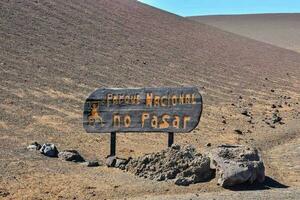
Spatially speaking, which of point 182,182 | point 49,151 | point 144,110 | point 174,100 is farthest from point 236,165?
point 49,151

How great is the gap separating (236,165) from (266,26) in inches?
3193

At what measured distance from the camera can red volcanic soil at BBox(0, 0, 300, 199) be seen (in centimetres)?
1060

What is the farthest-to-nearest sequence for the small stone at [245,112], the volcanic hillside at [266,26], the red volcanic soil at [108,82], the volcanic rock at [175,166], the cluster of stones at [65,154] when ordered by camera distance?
the volcanic hillside at [266,26]
the small stone at [245,112]
the cluster of stones at [65,154]
the red volcanic soil at [108,82]
the volcanic rock at [175,166]

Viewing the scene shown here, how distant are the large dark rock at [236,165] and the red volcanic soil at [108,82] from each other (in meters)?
0.28

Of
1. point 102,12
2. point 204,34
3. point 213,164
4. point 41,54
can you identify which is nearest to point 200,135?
point 213,164

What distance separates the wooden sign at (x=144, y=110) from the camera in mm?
12156

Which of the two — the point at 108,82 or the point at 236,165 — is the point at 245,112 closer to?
the point at 108,82

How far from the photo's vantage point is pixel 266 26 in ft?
290

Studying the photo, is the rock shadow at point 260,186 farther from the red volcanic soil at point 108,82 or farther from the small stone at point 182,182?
the small stone at point 182,182

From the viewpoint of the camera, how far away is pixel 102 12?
39250 millimetres

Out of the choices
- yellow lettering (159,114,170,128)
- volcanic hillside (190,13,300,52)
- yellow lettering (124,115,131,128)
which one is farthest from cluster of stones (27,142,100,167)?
volcanic hillside (190,13,300,52)

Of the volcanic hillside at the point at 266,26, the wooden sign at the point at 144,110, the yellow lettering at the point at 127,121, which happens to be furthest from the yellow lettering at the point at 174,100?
the volcanic hillside at the point at 266,26

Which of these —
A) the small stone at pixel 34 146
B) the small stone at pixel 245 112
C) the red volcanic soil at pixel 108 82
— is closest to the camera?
the red volcanic soil at pixel 108 82

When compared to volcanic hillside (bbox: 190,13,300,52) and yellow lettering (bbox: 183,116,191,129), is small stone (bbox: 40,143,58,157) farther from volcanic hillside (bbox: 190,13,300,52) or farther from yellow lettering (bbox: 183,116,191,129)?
volcanic hillside (bbox: 190,13,300,52)
